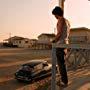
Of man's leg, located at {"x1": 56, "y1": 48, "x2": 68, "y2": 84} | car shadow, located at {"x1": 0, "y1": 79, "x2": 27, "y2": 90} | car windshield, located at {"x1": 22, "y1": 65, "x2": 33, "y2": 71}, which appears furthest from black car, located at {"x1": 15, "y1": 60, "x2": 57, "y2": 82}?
man's leg, located at {"x1": 56, "y1": 48, "x2": 68, "y2": 84}

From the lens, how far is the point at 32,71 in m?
22.0

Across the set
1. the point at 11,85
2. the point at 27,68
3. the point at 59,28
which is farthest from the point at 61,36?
the point at 27,68

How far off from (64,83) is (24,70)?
17.2 metres

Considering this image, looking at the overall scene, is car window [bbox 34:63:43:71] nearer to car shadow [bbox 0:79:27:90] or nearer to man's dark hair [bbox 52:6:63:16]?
car shadow [bbox 0:79:27:90]

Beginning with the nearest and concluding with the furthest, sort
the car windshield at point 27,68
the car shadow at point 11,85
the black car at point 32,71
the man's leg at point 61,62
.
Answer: the man's leg at point 61,62 < the car shadow at point 11,85 < the black car at point 32,71 < the car windshield at point 27,68

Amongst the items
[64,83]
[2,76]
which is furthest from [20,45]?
[64,83]

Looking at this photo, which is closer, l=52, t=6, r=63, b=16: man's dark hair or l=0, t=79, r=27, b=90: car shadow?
l=52, t=6, r=63, b=16: man's dark hair

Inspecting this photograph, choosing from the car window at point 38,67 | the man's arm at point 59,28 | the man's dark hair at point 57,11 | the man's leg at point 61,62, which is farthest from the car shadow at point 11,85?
the man's dark hair at point 57,11

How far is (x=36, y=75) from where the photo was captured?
22031mm

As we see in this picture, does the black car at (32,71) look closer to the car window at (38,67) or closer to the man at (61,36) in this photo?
the car window at (38,67)

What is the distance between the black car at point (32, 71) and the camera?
2162cm

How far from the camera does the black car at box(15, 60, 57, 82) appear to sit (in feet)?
70.9

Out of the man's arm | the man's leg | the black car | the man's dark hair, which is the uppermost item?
the man's dark hair

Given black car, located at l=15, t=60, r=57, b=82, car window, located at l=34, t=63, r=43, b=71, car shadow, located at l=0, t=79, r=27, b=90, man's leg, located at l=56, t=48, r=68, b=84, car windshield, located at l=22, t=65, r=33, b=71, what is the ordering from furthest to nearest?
car window, located at l=34, t=63, r=43, b=71 → car windshield, located at l=22, t=65, r=33, b=71 → black car, located at l=15, t=60, r=57, b=82 → car shadow, located at l=0, t=79, r=27, b=90 → man's leg, located at l=56, t=48, r=68, b=84
